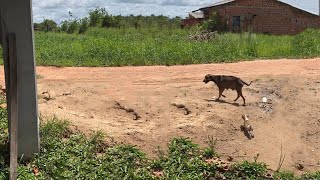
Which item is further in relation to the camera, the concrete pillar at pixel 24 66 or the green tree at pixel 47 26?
the green tree at pixel 47 26

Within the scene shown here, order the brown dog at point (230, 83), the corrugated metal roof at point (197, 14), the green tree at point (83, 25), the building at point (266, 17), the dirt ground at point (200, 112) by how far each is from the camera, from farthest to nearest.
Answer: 1. the corrugated metal roof at point (197, 14)
2. the green tree at point (83, 25)
3. the building at point (266, 17)
4. the brown dog at point (230, 83)
5. the dirt ground at point (200, 112)

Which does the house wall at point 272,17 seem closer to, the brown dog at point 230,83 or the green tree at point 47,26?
the green tree at point 47,26

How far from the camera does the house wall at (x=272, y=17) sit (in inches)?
1113

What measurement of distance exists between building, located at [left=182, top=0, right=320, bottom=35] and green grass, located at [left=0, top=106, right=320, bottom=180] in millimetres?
22063

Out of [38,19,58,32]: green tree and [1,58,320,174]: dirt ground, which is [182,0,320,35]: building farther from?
[1,58,320,174]: dirt ground

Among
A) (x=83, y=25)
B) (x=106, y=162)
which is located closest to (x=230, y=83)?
(x=106, y=162)

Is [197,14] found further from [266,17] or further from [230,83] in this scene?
[230,83]

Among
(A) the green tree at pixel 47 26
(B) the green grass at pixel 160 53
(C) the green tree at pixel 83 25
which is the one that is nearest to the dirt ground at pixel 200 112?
(B) the green grass at pixel 160 53

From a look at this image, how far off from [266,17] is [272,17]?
368 mm

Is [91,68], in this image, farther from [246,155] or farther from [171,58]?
[246,155]

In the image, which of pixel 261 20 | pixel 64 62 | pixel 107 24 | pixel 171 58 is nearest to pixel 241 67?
pixel 171 58

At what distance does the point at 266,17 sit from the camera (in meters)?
29.0

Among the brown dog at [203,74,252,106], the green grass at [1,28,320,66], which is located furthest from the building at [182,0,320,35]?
the brown dog at [203,74,252,106]

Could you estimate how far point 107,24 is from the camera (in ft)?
109
